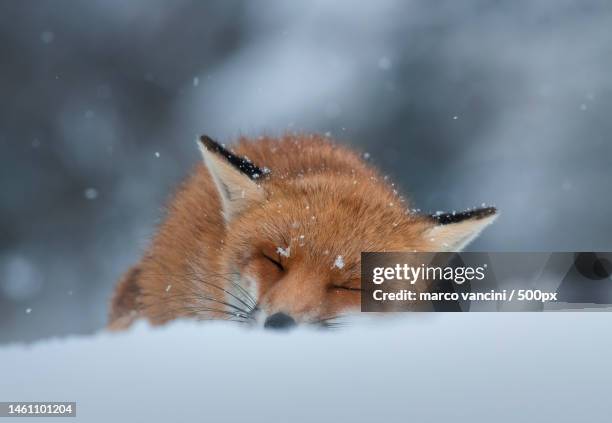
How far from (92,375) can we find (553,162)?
14.3 ft

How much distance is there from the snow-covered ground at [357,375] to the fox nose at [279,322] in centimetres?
9

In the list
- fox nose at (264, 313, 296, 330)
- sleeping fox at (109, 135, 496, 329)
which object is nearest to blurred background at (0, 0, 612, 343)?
sleeping fox at (109, 135, 496, 329)

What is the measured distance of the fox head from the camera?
7.35ft

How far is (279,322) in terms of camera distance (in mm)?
2076

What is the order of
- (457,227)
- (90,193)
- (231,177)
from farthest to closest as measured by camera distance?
1. (90,193)
2. (231,177)
3. (457,227)

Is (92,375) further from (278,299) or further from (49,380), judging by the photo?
(278,299)

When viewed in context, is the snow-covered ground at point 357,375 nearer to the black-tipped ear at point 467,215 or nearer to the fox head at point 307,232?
the fox head at point 307,232

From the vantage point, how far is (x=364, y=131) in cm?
547

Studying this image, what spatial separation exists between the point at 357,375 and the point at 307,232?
0.69 m

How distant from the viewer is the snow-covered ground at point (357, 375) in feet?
6.01

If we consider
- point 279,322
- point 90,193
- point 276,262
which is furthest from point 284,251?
point 90,193

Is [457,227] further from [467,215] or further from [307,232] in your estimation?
[307,232]

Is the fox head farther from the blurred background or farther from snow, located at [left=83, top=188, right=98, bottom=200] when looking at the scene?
snow, located at [left=83, top=188, right=98, bottom=200]

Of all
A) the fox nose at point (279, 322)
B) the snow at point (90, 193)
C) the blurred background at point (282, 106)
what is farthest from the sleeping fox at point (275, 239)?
the snow at point (90, 193)
